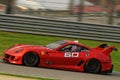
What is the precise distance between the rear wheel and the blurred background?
19.1ft

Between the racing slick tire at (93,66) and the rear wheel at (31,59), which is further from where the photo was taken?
the racing slick tire at (93,66)

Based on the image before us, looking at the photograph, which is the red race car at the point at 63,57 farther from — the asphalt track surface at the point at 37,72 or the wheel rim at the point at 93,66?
the asphalt track surface at the point at 37,72

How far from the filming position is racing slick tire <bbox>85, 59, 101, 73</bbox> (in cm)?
1327

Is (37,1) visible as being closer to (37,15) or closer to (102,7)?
(37,15)

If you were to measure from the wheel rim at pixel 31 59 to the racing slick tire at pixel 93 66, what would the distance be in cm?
170

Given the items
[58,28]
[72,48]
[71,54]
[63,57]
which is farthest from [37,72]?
[58,28]

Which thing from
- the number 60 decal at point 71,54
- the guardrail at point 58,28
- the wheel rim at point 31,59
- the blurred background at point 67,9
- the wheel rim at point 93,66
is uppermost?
the blurred background at point 67,9

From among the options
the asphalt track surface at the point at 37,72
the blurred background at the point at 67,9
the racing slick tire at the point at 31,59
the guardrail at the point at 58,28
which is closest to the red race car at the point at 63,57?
the racing slick tire at the point at 31,59

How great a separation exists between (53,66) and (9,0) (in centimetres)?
628

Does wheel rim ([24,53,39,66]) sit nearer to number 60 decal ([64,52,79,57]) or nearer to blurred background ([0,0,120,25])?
number 60 decal ([64,52,79,57])

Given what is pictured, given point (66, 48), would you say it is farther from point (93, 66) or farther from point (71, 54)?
point (93, 66)

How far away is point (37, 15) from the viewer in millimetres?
18438

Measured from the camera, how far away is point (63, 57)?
1296cm

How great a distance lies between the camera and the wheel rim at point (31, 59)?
1252 cm
